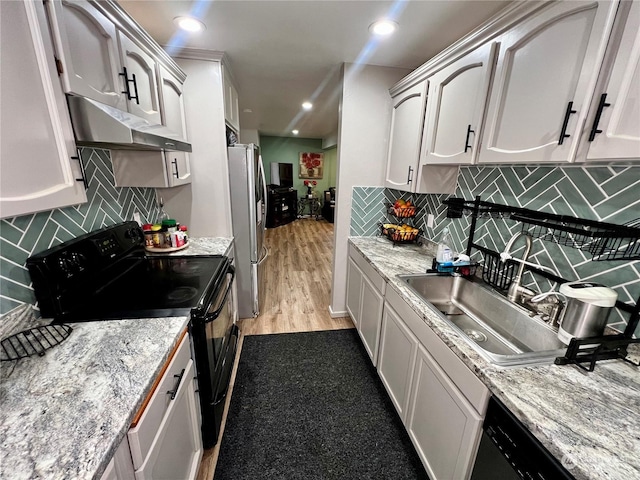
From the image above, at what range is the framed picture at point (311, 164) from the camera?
8.09m

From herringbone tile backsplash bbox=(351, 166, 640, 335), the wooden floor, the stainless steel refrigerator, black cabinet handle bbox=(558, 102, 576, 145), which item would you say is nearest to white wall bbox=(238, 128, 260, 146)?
the wooden floor

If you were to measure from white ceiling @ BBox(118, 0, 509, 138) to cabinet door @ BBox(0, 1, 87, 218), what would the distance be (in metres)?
0.94

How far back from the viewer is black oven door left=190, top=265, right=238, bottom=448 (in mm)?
1180

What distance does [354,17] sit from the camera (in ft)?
4.98

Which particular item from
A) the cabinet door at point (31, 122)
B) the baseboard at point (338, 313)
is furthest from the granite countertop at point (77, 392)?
the baseboard at point (338, 313)

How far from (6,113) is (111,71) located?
0.67 m

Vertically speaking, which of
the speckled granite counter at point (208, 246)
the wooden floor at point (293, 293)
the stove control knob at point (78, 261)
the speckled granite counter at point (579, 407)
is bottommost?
the wooden floor at point (293, 293)

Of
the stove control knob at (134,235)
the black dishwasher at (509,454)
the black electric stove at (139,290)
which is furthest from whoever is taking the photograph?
the stove control knob at (134,235)

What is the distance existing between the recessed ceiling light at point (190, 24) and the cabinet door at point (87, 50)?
1.76 feet

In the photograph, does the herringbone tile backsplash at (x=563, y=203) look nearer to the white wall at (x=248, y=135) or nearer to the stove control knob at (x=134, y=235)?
the stove control knob at (x=134, y=235)

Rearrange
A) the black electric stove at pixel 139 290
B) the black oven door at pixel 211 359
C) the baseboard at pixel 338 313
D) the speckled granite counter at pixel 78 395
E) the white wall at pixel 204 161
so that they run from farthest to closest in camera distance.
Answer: the baseboard at pixel 338 313 < the white wall at pixel 204 161 < the black oven door at pixel 211 359 < the black electric stove at pixel 139 290 < the speckled granite counter at pixel 78 395

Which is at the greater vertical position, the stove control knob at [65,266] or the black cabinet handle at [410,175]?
the black cabinet handle at [410,175]

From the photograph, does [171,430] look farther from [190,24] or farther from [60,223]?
[190,24]

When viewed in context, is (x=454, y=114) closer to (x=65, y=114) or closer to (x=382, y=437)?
(x=65, y=114)
